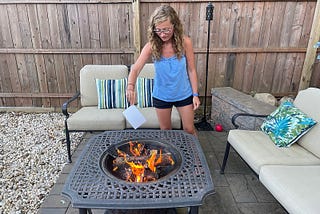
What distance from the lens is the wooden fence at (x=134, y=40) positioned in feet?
10.3

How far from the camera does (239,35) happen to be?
10.7 ft

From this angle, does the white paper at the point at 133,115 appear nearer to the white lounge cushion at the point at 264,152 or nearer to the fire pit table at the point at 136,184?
the fire pit table at the point at 136,184

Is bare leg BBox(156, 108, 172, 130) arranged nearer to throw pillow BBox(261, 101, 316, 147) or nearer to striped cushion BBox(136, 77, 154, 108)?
striped cushion BBox(136, 77, 154, 108)

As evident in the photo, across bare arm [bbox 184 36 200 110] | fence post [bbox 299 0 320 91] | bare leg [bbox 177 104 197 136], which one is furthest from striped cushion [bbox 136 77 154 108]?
fence post [bbox 299 0 320 91]

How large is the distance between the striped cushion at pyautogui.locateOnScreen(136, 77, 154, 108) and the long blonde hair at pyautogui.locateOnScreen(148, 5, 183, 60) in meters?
0.92

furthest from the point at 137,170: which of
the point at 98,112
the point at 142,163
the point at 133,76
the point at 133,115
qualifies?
the point at 98,112

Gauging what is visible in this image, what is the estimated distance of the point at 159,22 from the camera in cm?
163

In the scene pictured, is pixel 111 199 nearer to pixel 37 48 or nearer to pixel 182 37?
pixel 182 37

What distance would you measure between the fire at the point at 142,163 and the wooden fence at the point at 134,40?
2.08 meters

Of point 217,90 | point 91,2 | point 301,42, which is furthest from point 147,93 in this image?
point 301,42

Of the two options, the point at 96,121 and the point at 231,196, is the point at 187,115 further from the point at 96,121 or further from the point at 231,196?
the point at 96,121

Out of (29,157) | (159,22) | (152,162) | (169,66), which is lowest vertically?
(29,157)

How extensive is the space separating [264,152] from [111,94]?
172 centimetres

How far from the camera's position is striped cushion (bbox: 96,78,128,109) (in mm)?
2684
